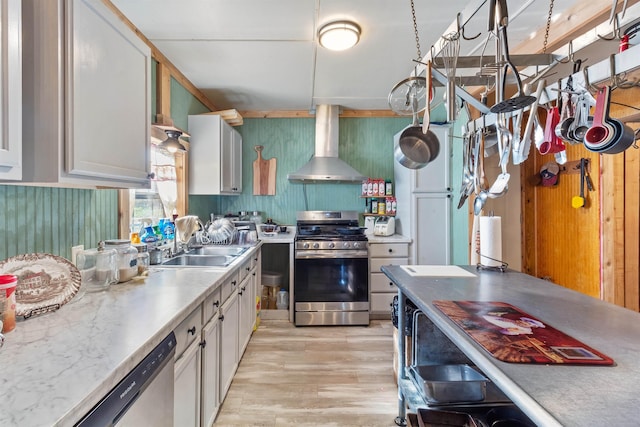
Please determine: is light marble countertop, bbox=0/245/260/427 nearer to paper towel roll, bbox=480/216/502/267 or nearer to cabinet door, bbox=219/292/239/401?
cabinet door, bbox=219/292/239/401

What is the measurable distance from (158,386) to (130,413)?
0.48 ft

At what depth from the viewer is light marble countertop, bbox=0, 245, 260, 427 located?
59cm

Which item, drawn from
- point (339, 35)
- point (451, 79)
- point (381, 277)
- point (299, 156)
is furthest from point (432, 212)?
point (451, 79)

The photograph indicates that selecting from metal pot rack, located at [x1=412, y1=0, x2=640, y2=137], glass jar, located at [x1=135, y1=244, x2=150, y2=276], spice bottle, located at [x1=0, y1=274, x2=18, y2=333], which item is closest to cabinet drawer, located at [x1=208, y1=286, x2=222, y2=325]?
glass jar, located at [x1=135, y1=244, x2=150, y2=276]

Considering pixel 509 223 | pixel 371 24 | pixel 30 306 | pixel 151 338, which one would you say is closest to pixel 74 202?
pixel 30 306

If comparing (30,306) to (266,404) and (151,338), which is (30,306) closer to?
(151,338)

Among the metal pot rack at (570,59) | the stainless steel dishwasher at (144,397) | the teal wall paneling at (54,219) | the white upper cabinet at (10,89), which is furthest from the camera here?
the teal wall paneling at (54,219)

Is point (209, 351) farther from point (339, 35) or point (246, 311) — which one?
point (339, 35)

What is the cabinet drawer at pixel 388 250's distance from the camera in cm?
313

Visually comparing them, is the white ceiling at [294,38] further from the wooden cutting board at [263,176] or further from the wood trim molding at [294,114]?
the wooden cutting board at [263,176]

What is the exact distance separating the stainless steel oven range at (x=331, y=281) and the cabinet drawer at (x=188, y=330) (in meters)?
1.67

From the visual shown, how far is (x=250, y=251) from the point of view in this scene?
2.43m

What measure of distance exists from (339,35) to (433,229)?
2.19m

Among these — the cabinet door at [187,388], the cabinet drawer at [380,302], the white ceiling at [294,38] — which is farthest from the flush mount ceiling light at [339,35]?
the cabinet drawer at [380,302]
